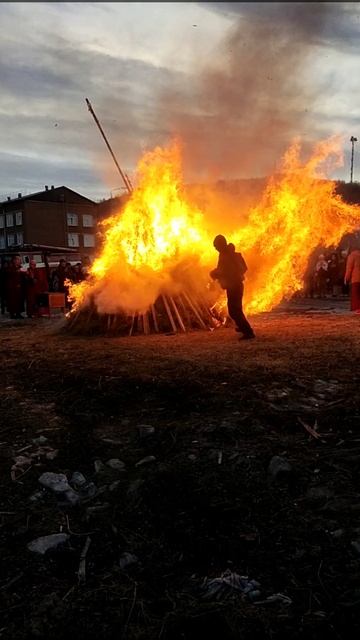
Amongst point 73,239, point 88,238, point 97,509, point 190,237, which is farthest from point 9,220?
point 97,509

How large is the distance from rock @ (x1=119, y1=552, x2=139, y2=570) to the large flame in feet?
Answer: 27.7

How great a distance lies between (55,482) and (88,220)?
7694cm

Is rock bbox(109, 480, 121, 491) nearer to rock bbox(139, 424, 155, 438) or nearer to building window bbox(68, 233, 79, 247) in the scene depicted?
rock bbox(139, 424, 155, 438)

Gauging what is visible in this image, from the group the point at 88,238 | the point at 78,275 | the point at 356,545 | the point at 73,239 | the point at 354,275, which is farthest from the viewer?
the point at 88,238

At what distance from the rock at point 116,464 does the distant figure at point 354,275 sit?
11.0m

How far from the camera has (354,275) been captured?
14375 mm

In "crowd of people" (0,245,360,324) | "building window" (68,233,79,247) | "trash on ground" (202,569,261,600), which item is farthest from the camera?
"building window" (68,233,79,247)

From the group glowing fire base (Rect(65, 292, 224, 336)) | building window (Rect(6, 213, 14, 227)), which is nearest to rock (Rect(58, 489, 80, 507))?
glowing fire base (Rect(65, 292, 224, 336))

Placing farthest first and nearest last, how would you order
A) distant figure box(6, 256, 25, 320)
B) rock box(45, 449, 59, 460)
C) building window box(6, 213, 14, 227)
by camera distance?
building window box(6, 213, 14, 227) < distant figure box(6, 256, 25, 320) < rock box(45, 449, 59, 460)

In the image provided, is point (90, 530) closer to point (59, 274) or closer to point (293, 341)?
point (293, 341)

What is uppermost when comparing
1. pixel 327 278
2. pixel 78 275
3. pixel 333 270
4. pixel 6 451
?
pixel 78 275

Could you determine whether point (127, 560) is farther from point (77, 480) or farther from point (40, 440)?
point (40, 440)

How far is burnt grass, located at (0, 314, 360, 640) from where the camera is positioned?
285 centimetres

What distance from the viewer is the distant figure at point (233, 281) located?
1037 cm
